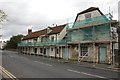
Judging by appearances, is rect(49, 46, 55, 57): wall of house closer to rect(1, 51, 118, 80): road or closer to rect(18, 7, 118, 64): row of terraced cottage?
rect(18, 7, 118, 64): row of terraced cottage

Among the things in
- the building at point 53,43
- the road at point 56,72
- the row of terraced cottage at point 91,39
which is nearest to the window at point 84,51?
the row of terraced cottage at point 91,39

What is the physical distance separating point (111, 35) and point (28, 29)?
204ft

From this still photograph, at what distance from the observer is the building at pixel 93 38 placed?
30734 mm

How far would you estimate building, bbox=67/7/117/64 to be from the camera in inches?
1210

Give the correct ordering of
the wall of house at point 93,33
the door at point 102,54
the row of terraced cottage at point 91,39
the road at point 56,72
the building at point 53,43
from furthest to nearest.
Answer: the building at point 53,43, the door at point 102,54, the wall of house at point 93,33, the row of terraced cottage at point 91,39, the road at point 56,72

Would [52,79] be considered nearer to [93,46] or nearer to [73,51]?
[93,46]

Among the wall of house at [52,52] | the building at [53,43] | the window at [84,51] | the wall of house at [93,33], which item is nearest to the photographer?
the wall of house at [93,33]

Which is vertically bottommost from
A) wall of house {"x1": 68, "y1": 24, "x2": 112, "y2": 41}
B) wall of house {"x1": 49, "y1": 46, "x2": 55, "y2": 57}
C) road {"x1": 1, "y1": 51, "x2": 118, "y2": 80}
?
road {"x1": 1, "y1": 51, "x2": 118, "y2": 80}

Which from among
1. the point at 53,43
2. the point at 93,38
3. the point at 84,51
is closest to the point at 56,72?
the point at 93,38

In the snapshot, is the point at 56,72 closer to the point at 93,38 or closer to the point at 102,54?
the point at 102,54

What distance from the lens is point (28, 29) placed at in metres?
89.6

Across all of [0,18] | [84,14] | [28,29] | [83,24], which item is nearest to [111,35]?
[83,24]

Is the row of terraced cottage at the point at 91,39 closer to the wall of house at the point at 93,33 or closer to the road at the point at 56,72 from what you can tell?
the wall of house at the point at 93,33

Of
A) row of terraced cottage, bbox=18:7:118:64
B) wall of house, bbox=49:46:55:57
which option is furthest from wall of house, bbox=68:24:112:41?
wall of house, bbox=49:46:55:57
